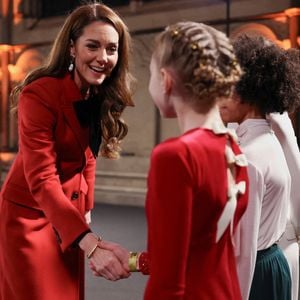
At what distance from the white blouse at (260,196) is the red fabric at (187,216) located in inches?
11.0

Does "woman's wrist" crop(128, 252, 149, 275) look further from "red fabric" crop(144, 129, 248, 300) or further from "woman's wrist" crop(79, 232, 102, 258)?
"red fabric" crop(144, 129, 248, 300)

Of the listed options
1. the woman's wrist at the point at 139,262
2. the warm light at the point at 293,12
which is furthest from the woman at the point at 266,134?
the warm light at the point at 293,12

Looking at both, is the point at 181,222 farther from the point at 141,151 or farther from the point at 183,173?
the point at 141,151

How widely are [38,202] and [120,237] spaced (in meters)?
4.72

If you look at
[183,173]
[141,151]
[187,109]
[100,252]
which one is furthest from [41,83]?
[141,151]

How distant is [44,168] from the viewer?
65.7 inches

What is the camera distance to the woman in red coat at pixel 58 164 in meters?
1.67

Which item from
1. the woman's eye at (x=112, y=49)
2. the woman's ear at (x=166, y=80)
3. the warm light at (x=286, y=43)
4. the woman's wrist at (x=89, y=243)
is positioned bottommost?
the woman's wrist at (x=89, y=243)

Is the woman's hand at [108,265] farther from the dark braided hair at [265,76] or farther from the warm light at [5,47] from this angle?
the warm light at [5,47]

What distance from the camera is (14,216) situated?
180 centimetres

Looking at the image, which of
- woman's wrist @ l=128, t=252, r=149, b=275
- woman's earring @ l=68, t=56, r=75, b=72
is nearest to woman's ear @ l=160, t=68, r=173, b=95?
woman's wrist @ l=128, t=252, r=149, b=275

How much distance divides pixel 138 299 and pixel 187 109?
3.08 metres

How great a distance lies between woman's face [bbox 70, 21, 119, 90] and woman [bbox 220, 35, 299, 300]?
417 millimetres

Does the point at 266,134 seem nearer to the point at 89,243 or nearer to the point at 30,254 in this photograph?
the point at 89,243
